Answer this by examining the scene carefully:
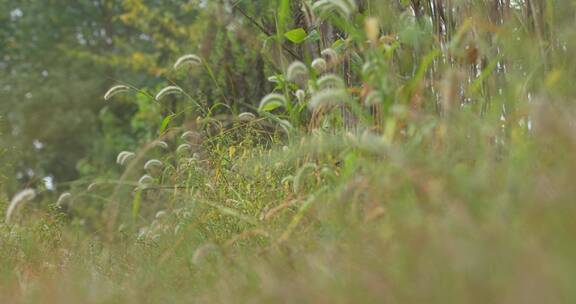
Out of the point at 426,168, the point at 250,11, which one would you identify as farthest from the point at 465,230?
the point at 250,11

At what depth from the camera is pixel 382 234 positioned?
200cm

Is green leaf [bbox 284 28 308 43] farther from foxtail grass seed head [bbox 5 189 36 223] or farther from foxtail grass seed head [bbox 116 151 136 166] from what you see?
foxtail grass seed head [bbox 5 189 36 223]

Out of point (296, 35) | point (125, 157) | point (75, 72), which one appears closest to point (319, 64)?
point (296, 35)

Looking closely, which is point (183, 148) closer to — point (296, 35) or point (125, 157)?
point (125, 157)

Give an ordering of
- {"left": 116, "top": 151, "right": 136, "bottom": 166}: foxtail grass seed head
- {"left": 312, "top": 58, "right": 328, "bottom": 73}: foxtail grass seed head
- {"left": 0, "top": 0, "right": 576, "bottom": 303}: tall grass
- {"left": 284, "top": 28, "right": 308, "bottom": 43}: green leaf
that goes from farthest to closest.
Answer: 1. {"left": 116, "top": 151, "right": 136, "bottom": 166}: foxtail grass seed head
2. {"left": 284, "top": 28, "right": 308, "bottom": 43}: green leaf
3. {"left": 312, "top": 58, "right": 328, "bottom": 73}: foxtail grass seed head
4. {"left": 0, "top": 0, "right": 576, "bottom": 303}: tall grass

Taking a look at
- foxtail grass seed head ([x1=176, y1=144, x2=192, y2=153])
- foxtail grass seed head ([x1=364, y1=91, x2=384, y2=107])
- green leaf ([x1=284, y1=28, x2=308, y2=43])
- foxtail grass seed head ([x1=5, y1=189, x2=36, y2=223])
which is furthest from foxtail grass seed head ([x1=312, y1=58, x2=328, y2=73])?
foxtail grass seed head ([x1=5, y1=189, x2=36, y2=223])

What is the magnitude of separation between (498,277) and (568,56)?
4.87ft

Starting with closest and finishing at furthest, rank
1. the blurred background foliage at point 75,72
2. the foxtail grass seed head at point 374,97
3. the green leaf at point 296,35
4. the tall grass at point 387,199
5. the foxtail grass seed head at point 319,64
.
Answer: the tall grass at point 387,199 < the foxtail grass seed head at point 374,97 < the foxtail grass seed head at point 319,64 < the green leaf at point 296,35 < the blurred background foliage at point 75,72

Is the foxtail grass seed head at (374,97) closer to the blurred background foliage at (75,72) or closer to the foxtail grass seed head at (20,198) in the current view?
the foxtail grass seed head at (20,198)

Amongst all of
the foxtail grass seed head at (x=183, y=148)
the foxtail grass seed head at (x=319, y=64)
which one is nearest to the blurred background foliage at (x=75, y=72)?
the foxtail grass seed head at (x=183, y=148)

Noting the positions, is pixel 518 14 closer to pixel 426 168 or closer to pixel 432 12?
pixel 432 12

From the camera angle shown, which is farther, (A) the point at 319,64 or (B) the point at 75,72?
(B) the point at 75,72

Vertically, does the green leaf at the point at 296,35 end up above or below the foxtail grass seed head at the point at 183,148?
above

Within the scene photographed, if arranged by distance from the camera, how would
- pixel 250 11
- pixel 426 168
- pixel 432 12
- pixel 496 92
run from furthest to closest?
1. pixel 250 11
2. pixel 432 12
3. pixel 496 92
4. pixel 426 168
